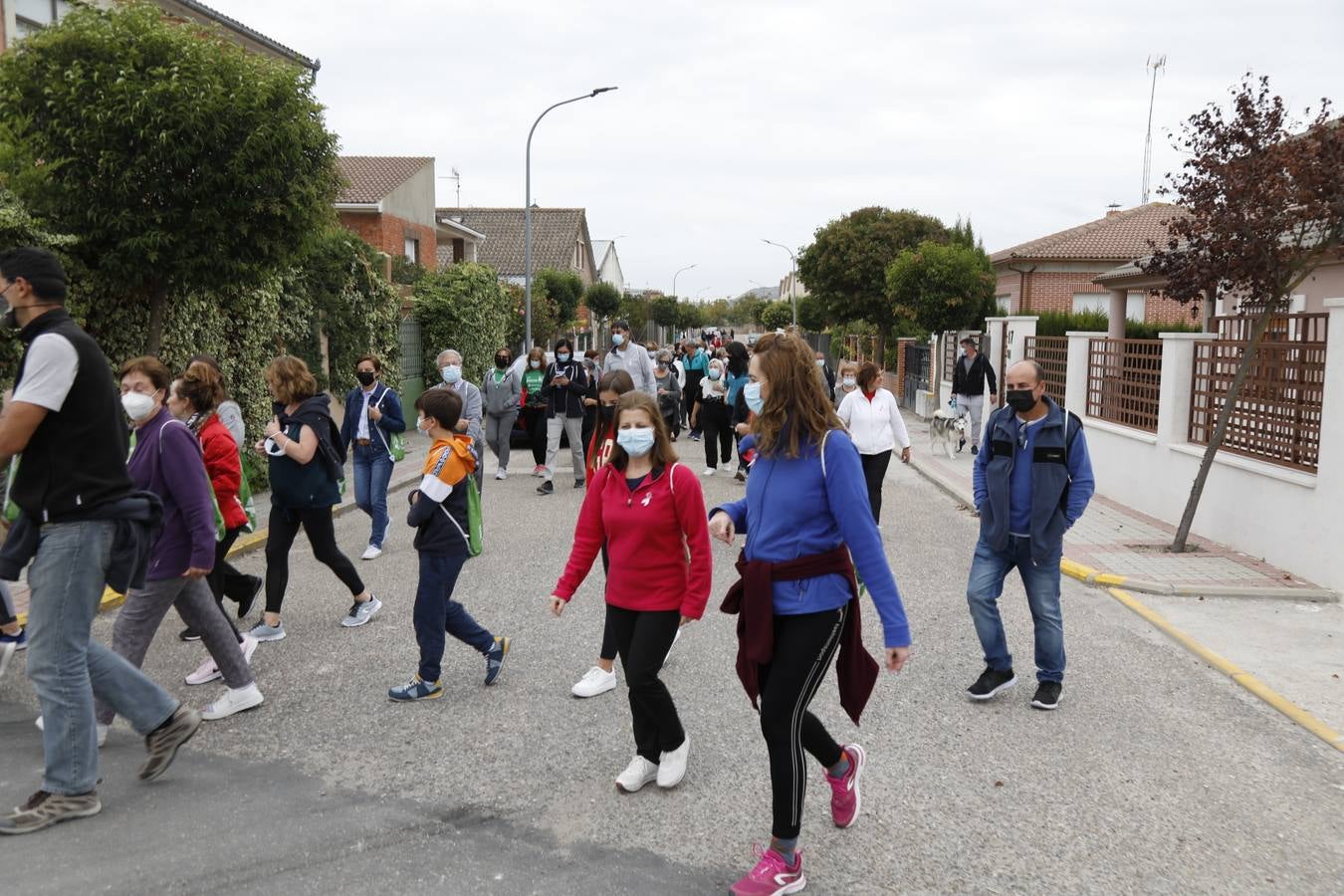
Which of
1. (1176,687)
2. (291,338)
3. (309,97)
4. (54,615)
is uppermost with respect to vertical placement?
(309,97)

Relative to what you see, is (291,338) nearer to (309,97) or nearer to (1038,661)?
(309,97)

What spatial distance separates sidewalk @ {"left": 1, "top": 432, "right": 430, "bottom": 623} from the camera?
7062 mm

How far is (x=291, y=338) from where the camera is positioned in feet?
46.7

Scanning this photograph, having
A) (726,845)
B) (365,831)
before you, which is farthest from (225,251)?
(726,845)

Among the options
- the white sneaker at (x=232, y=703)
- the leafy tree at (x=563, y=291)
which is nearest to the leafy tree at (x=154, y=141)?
the white sneaker at (x=232, y=703)

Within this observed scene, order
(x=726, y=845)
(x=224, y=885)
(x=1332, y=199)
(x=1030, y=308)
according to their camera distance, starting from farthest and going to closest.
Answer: (x=1030, y=308) < (x=1332, y=199) < (x=726, y=845) < (x=224, y=885)

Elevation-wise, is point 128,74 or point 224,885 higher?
point 128,74

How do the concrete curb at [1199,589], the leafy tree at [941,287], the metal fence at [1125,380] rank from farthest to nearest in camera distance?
the leafy tree at [941,287] → the metal fence at [1125,380] → the concrete curb at [1199,589]

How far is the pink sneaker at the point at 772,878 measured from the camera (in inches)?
133

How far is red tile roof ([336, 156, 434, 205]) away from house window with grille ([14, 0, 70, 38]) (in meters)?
10.7

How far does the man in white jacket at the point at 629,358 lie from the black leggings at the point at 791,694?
1070 centimetres

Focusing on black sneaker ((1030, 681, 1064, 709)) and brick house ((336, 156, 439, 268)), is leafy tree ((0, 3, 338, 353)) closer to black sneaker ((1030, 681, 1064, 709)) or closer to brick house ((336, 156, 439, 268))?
black sneaker ((1030, 681, 1064, 709))

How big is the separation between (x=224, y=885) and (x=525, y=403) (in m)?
10.4

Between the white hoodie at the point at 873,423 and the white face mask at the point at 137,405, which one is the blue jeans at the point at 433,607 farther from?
the white hoodie at the point at 873,423
